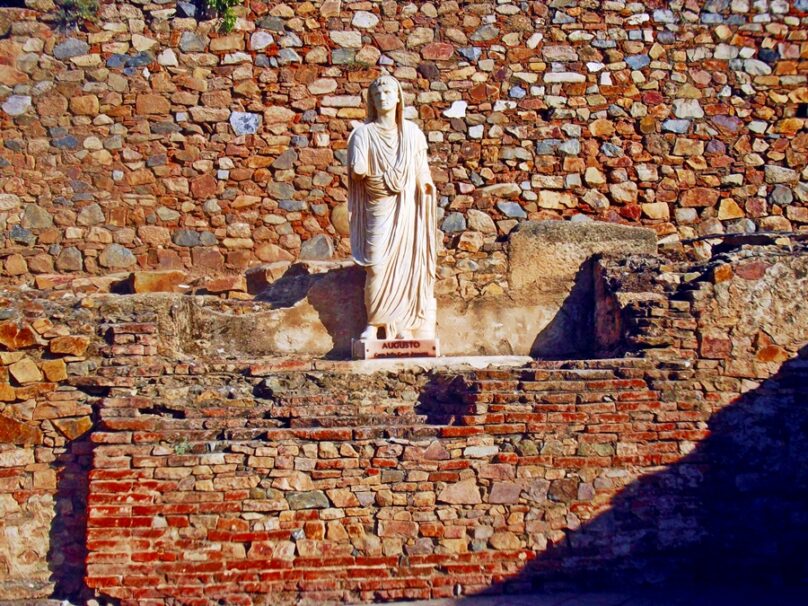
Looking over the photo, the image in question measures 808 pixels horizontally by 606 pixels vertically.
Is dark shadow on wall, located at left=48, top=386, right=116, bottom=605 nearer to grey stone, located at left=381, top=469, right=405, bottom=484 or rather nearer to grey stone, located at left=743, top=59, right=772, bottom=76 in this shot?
grey stone, located at left=381, top=469, right=405, bottom=484

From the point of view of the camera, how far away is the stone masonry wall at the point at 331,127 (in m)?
9.55

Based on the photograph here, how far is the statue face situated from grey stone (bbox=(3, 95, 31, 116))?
3897 mm

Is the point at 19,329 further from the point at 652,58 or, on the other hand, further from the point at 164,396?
the point at 652,58

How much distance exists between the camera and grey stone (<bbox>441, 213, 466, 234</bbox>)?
9430 millimetres

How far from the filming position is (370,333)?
293 inches

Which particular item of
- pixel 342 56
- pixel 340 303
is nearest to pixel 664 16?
pixel 342 56

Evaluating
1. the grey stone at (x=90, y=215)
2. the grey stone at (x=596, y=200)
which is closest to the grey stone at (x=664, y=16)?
the grey stone at (x=596, y=200)

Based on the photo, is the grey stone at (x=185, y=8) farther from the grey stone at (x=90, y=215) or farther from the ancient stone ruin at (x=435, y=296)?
the grey stone at (x=90, y=215)

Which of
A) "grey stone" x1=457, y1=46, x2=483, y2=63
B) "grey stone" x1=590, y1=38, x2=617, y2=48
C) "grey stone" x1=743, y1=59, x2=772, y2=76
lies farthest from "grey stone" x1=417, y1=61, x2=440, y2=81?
"grey stone" x1=743, y1=59, x2=772, y2=76

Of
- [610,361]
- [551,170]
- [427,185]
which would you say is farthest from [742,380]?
[551,170]

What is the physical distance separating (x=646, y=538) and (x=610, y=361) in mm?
1187

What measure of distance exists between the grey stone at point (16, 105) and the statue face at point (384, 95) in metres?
3.90

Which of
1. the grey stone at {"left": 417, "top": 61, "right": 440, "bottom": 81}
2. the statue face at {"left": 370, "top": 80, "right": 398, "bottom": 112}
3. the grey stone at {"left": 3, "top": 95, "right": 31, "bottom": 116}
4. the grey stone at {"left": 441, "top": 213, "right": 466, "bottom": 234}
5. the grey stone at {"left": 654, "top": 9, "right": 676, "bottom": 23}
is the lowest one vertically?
the grey stone at {"left": 441, "top": 213, "right": 466, "bottom": 234}

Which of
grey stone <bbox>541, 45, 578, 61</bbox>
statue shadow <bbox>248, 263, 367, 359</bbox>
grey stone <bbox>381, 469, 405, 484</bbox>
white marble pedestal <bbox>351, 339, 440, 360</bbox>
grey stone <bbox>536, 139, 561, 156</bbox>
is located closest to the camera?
grey stone <bbox>381, 469, 405, 484</bbox>
